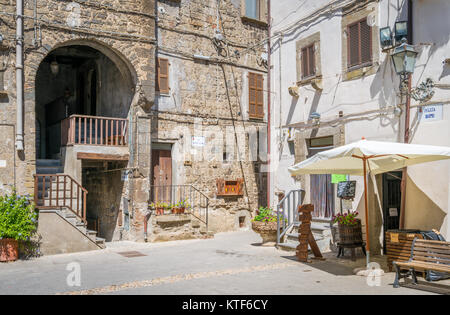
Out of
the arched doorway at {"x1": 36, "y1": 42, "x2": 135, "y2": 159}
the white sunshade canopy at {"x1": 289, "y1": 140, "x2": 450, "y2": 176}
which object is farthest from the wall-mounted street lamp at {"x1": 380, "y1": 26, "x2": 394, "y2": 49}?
the arched doorway at {"x1": 36, "y1": 42, "x2": 135, "y2": 159}

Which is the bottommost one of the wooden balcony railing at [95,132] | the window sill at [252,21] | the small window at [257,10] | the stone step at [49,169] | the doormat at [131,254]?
the doormat at [131,254]

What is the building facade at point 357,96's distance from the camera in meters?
7.95

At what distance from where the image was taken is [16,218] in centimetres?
982

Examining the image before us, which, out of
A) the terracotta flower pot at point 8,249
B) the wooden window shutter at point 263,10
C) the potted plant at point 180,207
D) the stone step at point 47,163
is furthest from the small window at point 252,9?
the terracotta flower pot at point 8,249

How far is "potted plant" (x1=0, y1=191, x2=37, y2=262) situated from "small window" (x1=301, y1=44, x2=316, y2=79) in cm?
712

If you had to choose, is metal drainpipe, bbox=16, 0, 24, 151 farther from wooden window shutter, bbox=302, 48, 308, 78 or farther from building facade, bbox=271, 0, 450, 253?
wooden window shutter, bbox=302, 48, 308, 78

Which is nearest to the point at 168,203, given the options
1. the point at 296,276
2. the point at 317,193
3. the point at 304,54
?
the point at 317,193

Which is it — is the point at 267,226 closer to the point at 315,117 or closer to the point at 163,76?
the point at 315,117

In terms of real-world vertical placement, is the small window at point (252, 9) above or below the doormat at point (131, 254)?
above

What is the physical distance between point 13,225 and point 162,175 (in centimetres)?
565

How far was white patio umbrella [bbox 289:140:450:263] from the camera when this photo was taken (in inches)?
268

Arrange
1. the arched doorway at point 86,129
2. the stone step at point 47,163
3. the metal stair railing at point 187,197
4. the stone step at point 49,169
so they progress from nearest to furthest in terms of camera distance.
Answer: the arched doorway at point 86,129 → the stone step at point 49,169 → the stone step at point 47,163 → the metal stair railing at point 187,197

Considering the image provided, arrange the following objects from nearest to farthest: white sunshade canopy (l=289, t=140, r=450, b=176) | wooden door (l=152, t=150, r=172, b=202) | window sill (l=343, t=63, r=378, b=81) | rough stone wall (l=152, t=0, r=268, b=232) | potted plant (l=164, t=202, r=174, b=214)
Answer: white sunshade canopy (l=289, t=140, r=450, b=176)
window sill (l=343, t=63, r=378, b=81)
potted plant (l=164, t=202, r=174, b=214)
wooden door (l=152, t=150, r=172, b=202)
rough stone wall (l=152, t=0, r=268, b=232)

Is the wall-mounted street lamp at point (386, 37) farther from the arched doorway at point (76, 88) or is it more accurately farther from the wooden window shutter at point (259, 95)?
the wooden window shutter at point (259, 95)
